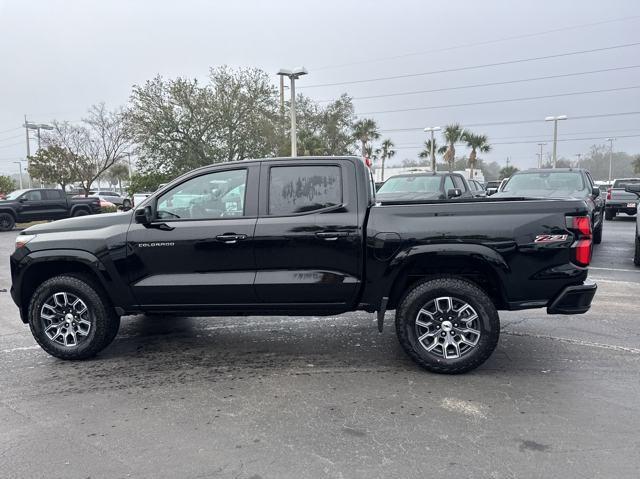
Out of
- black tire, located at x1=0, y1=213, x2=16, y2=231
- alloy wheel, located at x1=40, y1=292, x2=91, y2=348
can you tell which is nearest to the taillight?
alloy wheel, located at x1=40, y1=292, x2=91, y2=348

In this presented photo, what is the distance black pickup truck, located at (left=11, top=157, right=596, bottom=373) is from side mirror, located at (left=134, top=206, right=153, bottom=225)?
0.01m

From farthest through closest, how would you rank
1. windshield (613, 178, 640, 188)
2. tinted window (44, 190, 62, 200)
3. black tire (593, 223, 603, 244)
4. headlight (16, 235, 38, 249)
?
windshield (613, 178, 640, 188) → tinted window (44, 190, 62, 200) → black tire (593, 223, 603, 244) → headlight (16, 235, 38, 249)

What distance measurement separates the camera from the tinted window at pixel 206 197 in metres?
4.85

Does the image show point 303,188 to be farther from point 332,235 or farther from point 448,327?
point 448,327

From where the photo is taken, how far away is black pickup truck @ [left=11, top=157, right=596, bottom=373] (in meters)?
4.38

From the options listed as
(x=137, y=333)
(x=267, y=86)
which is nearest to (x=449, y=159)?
(x=267, y=86)

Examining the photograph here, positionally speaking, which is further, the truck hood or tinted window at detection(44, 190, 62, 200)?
tinted window at detection(44, 190, 62, 200)

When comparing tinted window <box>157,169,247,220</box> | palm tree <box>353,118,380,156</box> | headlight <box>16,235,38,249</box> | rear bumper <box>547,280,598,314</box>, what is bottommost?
rear bumper <box>547,280,598,314</box>

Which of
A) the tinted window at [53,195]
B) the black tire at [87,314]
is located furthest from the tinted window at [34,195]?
the black tire at [87,314]

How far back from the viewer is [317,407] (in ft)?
12.8

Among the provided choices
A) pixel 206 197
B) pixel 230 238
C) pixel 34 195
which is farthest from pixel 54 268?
pixel 34 195

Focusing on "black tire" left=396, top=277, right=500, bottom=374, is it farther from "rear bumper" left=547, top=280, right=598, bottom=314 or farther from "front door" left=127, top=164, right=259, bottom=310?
"front door" left=127, top=164, right=259, bottom=310

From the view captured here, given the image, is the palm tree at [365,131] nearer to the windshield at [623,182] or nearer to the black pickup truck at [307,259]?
the windshield at [623,182]

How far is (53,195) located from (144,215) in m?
20.7
